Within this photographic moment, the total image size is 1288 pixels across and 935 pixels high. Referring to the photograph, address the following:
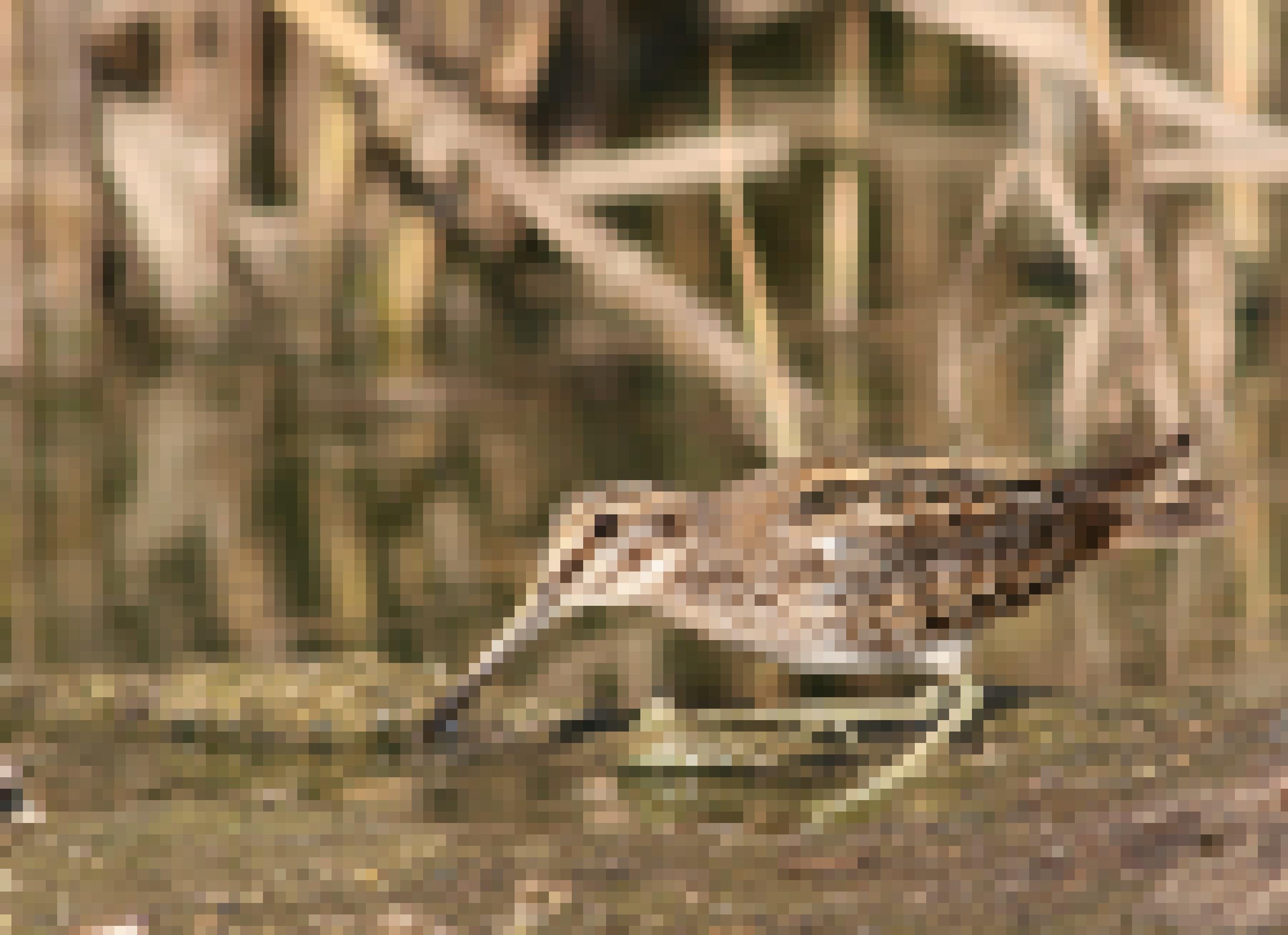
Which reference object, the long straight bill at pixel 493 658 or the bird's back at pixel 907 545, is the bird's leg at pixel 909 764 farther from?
the long straight bill at pixel 493 658

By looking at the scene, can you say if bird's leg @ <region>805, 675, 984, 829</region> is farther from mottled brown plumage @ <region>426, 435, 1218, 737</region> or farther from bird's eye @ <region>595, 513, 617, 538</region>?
bird's eye @ <region>595, 513, 617, 538</region>

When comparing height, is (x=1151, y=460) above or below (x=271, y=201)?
below

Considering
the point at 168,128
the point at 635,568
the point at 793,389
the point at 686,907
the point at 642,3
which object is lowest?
the point at 686,907

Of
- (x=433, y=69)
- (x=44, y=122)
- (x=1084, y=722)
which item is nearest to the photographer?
(x=1084, y=722)

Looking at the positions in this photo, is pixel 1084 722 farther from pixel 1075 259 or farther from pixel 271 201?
pixel 271 201

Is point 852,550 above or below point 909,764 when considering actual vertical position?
above

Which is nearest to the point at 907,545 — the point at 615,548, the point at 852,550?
the point at 852,550

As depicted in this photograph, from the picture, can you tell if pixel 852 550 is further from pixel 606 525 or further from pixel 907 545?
pixel 606 525

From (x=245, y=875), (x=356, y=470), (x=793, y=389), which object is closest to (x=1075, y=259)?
(x=793, y=389)
